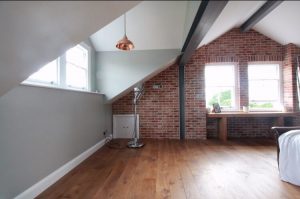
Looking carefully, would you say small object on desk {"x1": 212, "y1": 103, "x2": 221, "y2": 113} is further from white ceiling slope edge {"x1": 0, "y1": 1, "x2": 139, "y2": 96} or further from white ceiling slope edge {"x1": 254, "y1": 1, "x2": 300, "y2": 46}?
white ceiling slope edge {"x1": 0, "y1": 1, "x2": 139, "y2": 96}

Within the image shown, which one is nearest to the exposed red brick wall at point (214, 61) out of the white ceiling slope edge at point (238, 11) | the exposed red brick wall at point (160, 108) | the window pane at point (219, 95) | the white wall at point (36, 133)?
the window pane at point (219, 95)

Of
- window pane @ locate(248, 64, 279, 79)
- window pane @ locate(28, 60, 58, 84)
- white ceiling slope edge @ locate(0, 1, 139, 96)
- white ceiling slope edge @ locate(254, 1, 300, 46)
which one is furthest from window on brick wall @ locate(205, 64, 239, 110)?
white ceiling slope edge @ locate(0, 1, 139, 96)

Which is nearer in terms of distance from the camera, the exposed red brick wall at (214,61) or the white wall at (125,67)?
the white wall at (125,67)

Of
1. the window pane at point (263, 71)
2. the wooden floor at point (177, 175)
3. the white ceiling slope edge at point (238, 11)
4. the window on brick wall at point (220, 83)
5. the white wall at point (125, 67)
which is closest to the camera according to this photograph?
the white ceiling slope edge at point (238, 11)

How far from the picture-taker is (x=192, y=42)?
274cm

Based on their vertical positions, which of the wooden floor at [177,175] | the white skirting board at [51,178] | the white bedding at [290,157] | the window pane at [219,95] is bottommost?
the wooden floor at [177,175]

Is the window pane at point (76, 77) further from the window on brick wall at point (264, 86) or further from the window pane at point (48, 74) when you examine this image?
the window on brick wall at point (264, 86)

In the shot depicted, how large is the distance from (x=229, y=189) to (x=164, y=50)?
280cm

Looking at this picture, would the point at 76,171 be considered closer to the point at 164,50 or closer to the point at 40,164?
the point at 40,164

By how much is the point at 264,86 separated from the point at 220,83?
1007 millimetres

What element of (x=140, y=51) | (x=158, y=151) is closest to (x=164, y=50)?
(x=140, y=51)

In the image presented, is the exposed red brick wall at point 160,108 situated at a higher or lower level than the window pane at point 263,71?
lower

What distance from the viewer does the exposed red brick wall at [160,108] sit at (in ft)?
16.4

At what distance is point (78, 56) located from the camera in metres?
3.48
